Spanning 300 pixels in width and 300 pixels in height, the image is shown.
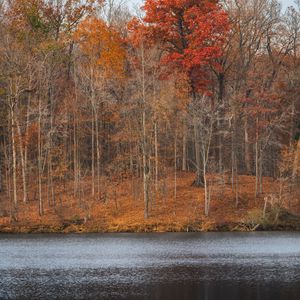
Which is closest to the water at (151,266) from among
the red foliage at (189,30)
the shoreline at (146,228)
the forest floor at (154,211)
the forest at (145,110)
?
the shoreline at (146,228)

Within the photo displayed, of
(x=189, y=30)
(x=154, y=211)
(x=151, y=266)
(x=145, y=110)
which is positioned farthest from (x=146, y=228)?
(x=189, y=30)

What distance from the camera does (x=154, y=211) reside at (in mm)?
52781

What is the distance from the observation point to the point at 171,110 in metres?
54.5

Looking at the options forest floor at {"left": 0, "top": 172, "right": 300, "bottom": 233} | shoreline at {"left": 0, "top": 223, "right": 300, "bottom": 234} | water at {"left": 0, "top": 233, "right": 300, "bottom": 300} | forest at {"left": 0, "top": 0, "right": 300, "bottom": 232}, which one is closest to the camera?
water at {"left": 0, "top": 233, "right": 300, "bottom": 300}

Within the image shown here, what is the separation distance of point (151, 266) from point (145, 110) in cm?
2450

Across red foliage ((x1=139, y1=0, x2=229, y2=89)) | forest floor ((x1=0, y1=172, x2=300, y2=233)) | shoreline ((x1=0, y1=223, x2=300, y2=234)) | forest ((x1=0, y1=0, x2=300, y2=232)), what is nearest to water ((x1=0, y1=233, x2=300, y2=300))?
shoreline ((x1=0, y1=223, x2=300, y2=234))

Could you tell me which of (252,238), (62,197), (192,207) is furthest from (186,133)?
(252,238)

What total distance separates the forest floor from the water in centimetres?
353

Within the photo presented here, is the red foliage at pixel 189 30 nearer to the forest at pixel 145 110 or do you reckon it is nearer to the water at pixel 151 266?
the forest at pixel 145 110

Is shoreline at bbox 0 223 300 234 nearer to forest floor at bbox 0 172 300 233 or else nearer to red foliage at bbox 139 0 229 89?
forest floor at bbox 0 172 300 233

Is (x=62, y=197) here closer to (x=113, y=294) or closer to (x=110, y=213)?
(x=110, y=213)

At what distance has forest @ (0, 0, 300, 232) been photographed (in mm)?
51406

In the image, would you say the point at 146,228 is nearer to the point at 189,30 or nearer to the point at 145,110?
the point at 145,110

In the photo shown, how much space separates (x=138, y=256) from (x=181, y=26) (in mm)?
28571
